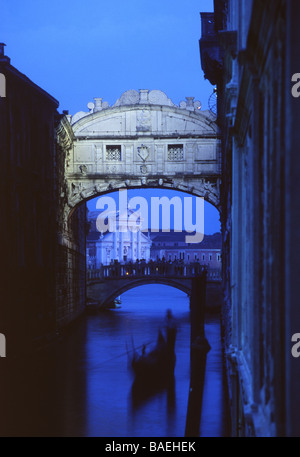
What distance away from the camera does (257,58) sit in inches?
130

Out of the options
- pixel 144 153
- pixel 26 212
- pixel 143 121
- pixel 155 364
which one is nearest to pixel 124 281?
pixel 144 153

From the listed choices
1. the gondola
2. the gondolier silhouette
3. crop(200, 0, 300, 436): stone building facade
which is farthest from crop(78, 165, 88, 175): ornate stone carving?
crop(200, 0, 300, 436): stone building facade

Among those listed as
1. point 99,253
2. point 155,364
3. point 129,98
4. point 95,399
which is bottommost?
point 95,399

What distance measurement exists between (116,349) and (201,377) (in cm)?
1215

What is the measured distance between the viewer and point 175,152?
67.3ft

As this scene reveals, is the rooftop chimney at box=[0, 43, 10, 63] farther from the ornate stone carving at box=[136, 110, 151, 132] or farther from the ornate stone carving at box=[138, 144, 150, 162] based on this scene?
the ornate stone carving at box=[138, 144, 150, 162]

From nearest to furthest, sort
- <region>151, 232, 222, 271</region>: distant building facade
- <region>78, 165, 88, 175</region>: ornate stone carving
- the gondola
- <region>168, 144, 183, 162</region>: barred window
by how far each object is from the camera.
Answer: the gondola → <region>168, 144, 183, 162</region>: barred window → <region>78, 165, 88, 175</region>: ornate stone carving → <region>151, 232, 222, 271</region>: distant building facade

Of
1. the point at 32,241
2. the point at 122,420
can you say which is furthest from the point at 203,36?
the point at 122,420

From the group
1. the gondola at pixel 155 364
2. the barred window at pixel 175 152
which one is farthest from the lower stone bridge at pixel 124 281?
the gondola at pixel 155 364

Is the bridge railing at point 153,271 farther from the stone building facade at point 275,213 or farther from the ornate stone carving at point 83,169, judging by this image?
the stone building facade at point 275,213

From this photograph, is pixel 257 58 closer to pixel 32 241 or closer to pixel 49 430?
pixel 49 430

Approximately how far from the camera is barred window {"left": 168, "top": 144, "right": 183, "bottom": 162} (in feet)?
67.2

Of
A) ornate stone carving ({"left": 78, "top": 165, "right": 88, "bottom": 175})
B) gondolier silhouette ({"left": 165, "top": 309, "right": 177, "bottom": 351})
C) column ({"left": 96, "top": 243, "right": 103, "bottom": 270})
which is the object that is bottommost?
gondolier silhouette ({"left": 165, "top": 309, "right": 177, "bottom": 351})

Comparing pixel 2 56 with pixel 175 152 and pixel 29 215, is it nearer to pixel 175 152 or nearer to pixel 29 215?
pixel 29 215
